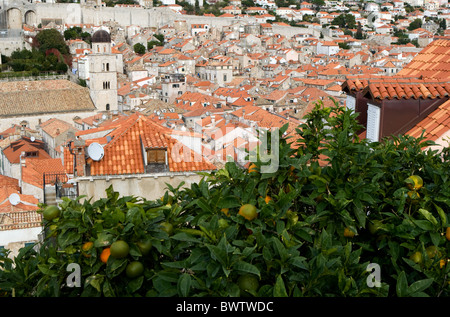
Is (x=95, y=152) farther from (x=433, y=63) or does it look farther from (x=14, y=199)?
(x=14, y=199)

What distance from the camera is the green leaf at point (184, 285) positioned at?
6.82ft

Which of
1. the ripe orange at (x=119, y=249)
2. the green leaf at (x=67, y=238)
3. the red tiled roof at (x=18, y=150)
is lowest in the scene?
the red tiled roof at (x=18, y=150)

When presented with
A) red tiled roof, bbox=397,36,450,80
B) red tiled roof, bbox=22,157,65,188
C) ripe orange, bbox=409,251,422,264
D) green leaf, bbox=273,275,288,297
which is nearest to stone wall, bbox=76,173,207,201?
red tiled roof, bbox=397,36,450,80

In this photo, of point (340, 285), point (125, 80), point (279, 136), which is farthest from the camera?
point (125, 80)

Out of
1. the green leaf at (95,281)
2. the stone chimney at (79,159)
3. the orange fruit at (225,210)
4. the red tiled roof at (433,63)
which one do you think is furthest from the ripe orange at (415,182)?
the stone chimney at (79,159)

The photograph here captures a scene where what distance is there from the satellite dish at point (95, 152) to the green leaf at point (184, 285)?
6.77 m

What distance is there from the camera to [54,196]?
27.8 feet

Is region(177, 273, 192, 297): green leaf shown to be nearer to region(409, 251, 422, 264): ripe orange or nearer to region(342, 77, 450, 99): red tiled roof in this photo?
region(409, 251, 422, 264): ripe orange

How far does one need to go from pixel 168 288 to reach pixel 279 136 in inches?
48.1

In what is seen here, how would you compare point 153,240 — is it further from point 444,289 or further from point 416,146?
point 416,146

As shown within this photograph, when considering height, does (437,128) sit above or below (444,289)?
above

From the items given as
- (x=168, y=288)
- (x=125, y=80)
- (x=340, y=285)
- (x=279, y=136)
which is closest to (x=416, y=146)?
(x=279, y=136)

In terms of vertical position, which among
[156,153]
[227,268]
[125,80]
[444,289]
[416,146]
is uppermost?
[416,146]

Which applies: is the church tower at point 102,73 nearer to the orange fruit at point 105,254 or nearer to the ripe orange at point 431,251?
the orange fruit at point 105,254
